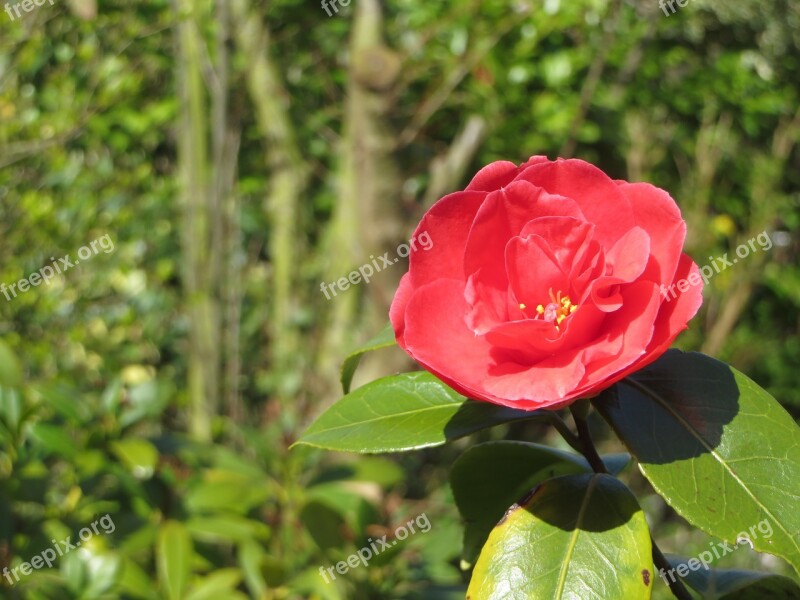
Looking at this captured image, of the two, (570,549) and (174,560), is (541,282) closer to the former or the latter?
(570,549)

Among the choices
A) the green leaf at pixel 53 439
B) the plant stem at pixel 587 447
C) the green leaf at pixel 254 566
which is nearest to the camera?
the plant stem at pixel 587 447

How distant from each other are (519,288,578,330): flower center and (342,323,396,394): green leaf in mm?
163

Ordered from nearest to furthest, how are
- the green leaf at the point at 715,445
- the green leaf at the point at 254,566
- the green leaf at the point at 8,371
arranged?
the green leaf at the point at 715,445 → the green leaf at the point at 8,371 → the green leaf at the point at 254,566

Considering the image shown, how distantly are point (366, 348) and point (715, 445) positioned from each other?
36 centimetres

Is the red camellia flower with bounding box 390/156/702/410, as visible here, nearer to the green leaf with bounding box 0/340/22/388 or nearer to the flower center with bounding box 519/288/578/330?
the flower center with bounding box 519/288/578/330

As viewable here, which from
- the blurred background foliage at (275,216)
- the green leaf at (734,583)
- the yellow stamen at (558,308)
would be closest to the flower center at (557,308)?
the yellow stamen at (558,308)

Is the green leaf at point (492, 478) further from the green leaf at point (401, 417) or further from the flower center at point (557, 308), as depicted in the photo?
the flower center at point (557, 308)

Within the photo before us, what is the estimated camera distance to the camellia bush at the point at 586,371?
78 centimetres

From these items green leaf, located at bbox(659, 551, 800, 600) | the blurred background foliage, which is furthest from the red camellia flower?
the blurred background foliage

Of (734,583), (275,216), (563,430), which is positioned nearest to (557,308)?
(563,430)

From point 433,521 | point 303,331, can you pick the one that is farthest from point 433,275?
point 303,331

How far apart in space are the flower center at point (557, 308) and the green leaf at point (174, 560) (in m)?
1.51

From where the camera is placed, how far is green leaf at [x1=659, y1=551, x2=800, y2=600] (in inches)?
40.1

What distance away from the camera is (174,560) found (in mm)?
2098
